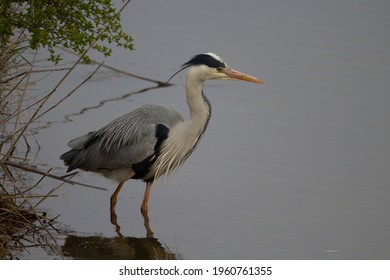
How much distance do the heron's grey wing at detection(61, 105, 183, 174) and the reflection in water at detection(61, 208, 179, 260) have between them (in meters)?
0.84

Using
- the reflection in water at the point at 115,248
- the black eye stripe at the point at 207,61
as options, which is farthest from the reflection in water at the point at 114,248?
the black eye stripe at the point at 207,61

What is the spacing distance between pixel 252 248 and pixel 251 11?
296 inches

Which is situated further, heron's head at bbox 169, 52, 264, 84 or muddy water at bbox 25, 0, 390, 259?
heron's head at bbox 169, 52, 264, 84

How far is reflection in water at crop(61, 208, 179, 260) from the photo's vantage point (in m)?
7.13

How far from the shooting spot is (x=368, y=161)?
9164 mm

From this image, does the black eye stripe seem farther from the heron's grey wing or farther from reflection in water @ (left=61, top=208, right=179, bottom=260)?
reflection in water @ (left=61, top=208, right=179, bottom=260)

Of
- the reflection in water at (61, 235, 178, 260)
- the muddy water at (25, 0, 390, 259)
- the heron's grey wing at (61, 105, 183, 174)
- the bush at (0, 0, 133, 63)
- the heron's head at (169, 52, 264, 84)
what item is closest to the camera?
the bush at (0, 0, 133, 63)

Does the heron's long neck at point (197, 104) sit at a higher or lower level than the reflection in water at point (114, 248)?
higher

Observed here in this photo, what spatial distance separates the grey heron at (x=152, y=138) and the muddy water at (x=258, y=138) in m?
0.33

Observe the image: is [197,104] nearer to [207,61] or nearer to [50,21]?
[207,61]

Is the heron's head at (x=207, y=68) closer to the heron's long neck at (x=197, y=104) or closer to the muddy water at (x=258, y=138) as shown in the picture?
the heron's long neck at (x=197, y=104)

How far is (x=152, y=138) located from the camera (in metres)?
8.13

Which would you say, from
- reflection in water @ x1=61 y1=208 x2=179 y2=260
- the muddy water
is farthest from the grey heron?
Answer: reflection in water @ x1=61 y1=208 x2=179 y2=260

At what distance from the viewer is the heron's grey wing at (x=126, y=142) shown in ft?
26.7
